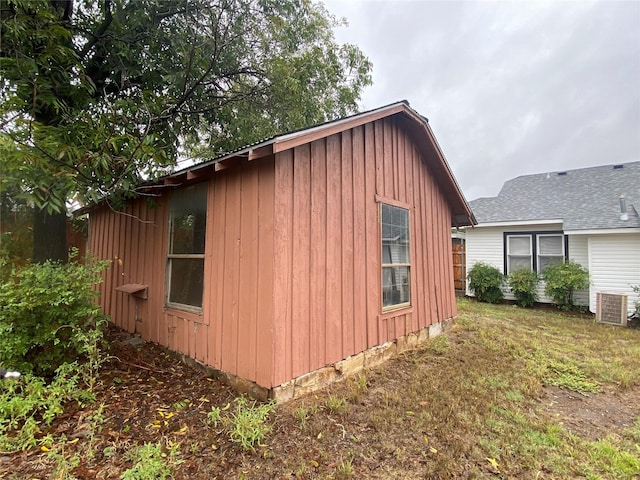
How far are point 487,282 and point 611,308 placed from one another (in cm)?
325

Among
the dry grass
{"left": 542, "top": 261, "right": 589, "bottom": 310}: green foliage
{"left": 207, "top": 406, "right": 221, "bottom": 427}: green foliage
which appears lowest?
the dry grass

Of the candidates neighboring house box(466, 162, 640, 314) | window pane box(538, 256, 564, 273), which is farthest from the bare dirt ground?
window pane box(538, 256, 564, 273)

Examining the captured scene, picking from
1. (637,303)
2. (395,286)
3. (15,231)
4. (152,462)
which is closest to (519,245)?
(637,303)

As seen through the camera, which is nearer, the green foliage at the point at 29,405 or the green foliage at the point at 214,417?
the green foliage at the point at 29,405

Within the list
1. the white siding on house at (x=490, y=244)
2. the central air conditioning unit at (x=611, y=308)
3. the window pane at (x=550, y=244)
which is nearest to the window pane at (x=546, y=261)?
the window pane at (x=550, y=244)

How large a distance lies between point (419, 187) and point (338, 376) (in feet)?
12.7

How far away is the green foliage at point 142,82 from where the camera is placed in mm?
3338

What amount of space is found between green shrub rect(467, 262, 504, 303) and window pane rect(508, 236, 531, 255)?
917 mm

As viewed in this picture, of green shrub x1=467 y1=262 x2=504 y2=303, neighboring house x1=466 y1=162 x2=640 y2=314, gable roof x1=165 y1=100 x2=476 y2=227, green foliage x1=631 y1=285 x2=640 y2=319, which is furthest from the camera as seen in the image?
green shrub x1=467 y1=262 x2=504 y2=303

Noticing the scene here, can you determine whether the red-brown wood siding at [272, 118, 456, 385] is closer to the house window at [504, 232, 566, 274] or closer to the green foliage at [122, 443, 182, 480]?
the green foliage at [122, 443, 182, 480]

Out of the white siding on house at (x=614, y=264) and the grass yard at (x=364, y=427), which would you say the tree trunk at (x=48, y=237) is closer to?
the grass yard at (x=364, y=427)

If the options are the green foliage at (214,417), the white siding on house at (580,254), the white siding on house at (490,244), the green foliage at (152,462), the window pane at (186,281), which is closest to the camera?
the green foliage at (152,462)

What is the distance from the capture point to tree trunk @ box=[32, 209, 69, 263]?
196 inches

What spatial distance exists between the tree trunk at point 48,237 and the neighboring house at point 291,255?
894mm
